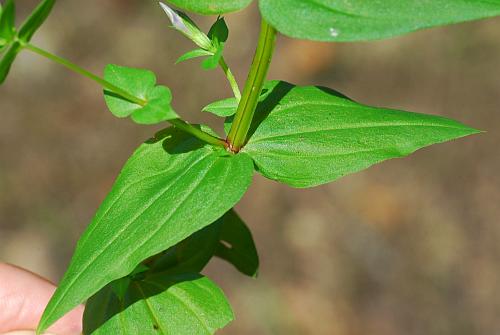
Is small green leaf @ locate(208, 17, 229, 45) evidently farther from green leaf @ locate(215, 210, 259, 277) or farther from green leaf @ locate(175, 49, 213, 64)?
green leaf @ locate(215, 210, 259, 277)

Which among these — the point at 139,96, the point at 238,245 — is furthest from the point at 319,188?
the point at 139,96

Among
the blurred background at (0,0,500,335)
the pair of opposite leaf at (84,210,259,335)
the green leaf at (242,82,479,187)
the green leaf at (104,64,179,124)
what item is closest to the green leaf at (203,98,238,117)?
the green leaf at (242,82,479,187)

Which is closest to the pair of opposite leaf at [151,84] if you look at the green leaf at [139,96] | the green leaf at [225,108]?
the green leaf at [139,96]

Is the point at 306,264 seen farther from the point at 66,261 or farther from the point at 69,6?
the point at 69,6

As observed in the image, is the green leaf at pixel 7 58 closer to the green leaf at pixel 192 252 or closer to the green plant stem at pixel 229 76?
the green plant stem at pixel 229 76

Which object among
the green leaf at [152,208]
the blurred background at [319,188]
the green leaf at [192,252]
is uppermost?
the green leaf at [152,208]
